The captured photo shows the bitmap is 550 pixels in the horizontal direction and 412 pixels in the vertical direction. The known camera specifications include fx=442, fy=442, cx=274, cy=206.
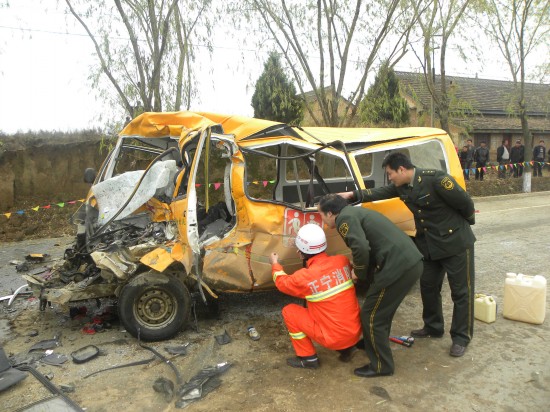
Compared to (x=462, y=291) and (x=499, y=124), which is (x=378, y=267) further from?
(x=499, y=124)

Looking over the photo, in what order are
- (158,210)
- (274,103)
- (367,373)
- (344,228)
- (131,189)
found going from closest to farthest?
(344,228) < (367,373) < (158,210) < (131,189) < (274,103)

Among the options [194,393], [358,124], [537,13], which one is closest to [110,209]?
[194,393]

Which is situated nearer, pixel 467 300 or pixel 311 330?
pixel 311 330

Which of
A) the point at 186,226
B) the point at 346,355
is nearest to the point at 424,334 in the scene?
the point at 346,355

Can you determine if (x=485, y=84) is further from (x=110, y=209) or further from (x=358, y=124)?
(x=110, y=209)

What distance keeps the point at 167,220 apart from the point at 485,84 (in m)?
32.4

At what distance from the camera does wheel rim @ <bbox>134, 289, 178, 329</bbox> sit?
4.25m

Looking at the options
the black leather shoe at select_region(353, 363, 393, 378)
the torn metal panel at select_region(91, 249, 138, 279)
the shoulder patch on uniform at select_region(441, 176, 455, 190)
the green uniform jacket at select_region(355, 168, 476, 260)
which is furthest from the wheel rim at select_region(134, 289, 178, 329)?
the shoulder patch on uniform at select_region(441, 176, 455, 190)

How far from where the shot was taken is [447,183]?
3.78 metres

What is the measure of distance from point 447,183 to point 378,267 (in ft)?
3.21

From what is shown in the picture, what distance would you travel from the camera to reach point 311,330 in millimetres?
3592

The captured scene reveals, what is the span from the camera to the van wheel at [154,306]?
417cm

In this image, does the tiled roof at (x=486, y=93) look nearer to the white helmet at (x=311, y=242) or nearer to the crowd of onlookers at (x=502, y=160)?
the crowd of onlookers at (x=502, y=160)

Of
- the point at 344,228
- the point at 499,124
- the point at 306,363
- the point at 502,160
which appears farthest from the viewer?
the point at 499,124
